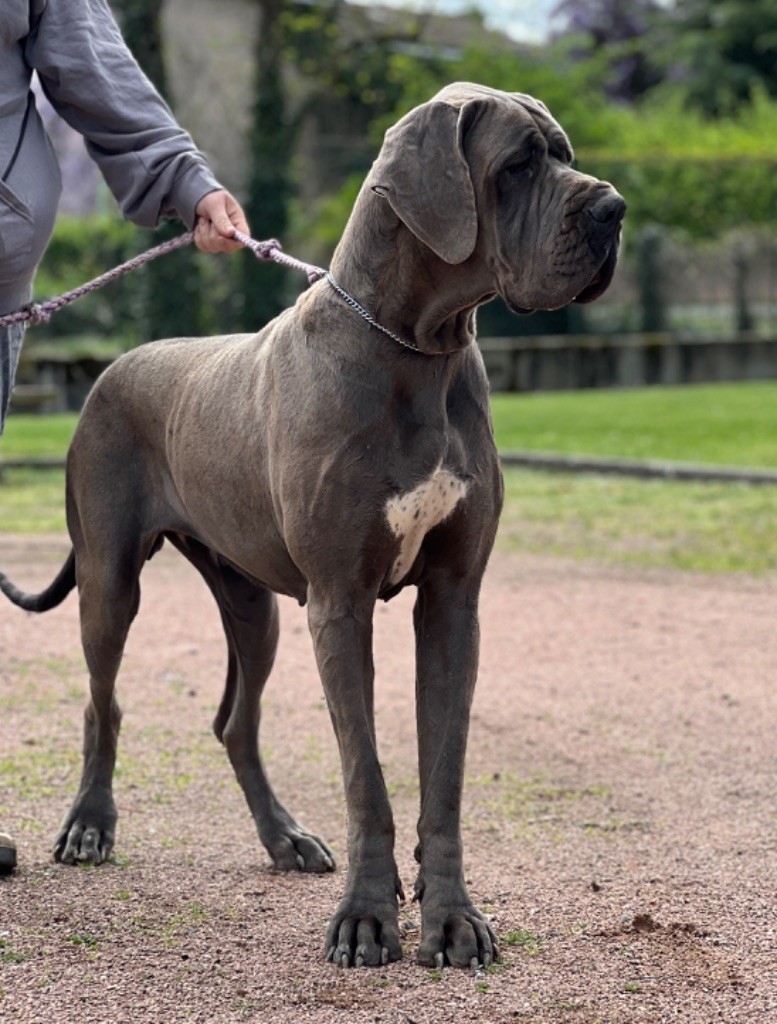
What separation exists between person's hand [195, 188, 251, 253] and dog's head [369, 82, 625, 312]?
0.93 meters

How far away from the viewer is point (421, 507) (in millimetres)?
3543

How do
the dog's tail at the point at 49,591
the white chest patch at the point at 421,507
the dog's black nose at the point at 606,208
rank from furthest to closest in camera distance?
1. the dog's tail at the point at 49,591
2. the white chest patch at the point at 421,507
3. the dog's black nose at the point at 606,208

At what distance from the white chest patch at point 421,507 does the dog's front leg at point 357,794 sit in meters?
0.18

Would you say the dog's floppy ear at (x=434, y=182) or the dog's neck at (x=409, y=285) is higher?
the dog's floppy ear at (x=434, y=182)

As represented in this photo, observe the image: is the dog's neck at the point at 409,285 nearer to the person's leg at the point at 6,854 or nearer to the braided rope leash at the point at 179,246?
the braided rope leash at the point at 179,246

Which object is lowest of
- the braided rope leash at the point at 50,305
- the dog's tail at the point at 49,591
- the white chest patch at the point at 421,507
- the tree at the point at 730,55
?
the dog's tail at the point at 49,591

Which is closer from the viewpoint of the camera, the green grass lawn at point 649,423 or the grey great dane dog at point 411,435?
the grey great dane dog at point 411,435

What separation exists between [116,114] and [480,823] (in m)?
2.35

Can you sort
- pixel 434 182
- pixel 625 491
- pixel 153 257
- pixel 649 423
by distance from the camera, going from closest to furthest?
pixel 434 182, pixel 153 257, pixel 625 491, pixel 649 423

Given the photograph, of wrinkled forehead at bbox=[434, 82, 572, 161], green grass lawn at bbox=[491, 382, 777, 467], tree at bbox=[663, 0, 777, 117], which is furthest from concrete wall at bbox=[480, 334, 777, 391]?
wrinkled forehead at bbox=[434, 82, 572, 161]

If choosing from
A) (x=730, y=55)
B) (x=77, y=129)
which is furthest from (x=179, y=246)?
(x=730, y=55)

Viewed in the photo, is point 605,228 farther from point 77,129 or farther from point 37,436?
point 37,436

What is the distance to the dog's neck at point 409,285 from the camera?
3.55 metres

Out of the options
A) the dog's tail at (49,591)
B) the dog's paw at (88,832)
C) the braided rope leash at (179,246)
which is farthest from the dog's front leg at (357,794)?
the dog's tail at (49,591)
